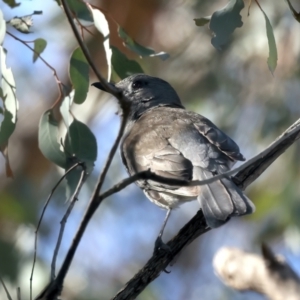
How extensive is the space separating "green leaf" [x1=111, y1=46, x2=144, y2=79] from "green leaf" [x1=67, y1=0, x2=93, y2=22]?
0.81 ft

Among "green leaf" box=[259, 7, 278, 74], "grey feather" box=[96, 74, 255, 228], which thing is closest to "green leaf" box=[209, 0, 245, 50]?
"green leaf" box=[259, 7, 278, 74]

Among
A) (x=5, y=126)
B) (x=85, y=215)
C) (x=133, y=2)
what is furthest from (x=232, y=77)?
(x=85, y=215)

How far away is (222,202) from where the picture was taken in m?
2.42

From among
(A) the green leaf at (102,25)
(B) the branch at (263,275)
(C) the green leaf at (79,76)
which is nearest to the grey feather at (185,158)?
(C) the green leaf at (79,76)

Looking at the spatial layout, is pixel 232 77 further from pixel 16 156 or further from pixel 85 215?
pixel 85 215

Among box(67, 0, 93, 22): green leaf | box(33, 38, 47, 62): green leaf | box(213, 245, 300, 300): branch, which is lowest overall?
box(213, 245, 300, 300): branch

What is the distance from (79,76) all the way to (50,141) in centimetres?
30

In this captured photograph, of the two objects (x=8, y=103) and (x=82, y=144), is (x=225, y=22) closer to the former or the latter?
(x=82, y=144)

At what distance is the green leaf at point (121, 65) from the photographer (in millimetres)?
2875

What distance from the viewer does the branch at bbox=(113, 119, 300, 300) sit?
2.23m

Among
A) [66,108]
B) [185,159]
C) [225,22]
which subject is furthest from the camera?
[185,159]

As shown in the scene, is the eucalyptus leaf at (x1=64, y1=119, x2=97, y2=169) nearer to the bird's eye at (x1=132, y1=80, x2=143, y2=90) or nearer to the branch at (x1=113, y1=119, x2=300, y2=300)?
the branch at (x1=113, y1=119, x2=300, y2=300)

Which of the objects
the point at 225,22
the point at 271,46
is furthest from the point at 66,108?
the point at 271,46

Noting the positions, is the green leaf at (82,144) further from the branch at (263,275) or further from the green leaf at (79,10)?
the branch at (263,275)
